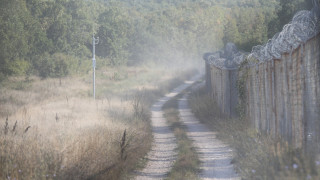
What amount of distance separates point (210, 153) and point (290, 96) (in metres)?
3.80

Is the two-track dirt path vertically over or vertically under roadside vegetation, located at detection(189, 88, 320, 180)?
under

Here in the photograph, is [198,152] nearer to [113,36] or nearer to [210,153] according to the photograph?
[210,153]

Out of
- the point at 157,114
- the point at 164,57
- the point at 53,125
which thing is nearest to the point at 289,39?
the point at 53,125

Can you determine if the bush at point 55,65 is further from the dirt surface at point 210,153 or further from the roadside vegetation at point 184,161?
the roadside vegetation at point 184,161

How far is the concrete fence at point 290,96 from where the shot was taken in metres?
6.81

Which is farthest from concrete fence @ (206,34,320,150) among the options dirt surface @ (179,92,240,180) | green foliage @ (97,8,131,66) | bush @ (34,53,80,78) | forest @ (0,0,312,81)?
green foliage @ (97,8,131,66)

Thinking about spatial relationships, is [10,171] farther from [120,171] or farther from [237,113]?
[237,113]

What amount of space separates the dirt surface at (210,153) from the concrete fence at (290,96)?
1.12 meters

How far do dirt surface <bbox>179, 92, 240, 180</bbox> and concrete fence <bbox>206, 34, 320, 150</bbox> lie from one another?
44.0 inches

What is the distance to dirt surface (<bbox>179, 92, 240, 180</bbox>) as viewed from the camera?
8.93 metres

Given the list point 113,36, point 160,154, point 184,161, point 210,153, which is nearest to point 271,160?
point 184,161

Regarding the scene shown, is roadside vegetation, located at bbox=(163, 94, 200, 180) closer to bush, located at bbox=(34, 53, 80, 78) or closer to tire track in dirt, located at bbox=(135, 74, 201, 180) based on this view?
tire track in dirt, located at bbox=(135, 74, 201, 180)

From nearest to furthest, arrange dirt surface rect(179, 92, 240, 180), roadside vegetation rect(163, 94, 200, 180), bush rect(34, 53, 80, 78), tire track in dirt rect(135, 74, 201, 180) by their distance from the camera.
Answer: roadside vegetation rect(163, 94, 200, 180) → dirt surface rect(179, 92, 240, 180) → tire track in dirt rect(135, 74, 201, 180) → bush rect(34, 53, 80, 78)

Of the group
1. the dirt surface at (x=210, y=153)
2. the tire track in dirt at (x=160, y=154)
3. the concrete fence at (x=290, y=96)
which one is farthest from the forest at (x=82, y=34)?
the concrete fence at (x=290, y=96)
